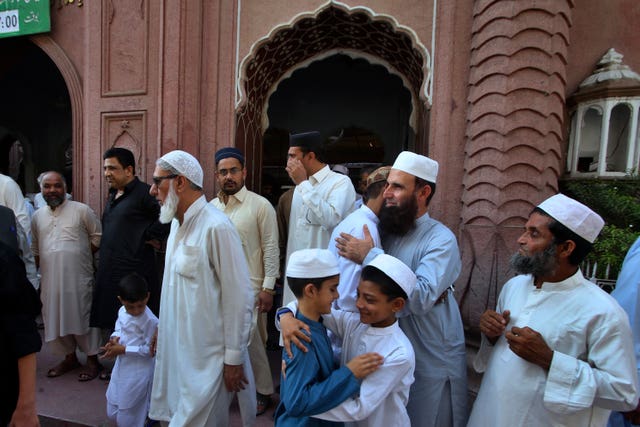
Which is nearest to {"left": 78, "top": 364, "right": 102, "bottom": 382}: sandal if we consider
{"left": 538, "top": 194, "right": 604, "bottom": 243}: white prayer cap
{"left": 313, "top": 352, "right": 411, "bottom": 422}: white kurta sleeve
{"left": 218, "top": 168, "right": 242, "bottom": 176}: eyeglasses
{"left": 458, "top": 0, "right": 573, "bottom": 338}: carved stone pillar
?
{"left": 218, "top": 168, "right": 242, "bottom": 176}: eyeglasses

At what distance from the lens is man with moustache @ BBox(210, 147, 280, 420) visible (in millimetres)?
3010

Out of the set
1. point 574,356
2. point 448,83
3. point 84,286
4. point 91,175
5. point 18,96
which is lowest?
point 84,286

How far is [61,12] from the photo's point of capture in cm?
478

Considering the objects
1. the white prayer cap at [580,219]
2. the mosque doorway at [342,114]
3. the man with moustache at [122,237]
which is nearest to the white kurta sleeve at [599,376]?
the white prayer cap at [580,219]

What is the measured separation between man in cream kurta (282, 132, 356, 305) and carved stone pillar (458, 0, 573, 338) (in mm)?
1431

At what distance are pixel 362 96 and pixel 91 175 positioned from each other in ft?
17.7

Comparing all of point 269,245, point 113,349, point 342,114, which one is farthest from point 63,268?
point 342,114

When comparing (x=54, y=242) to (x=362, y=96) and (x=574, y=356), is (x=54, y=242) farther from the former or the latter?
(x=362, y=96)

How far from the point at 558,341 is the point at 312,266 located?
104cm

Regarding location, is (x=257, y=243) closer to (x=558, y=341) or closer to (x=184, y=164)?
(x=184, y=164)

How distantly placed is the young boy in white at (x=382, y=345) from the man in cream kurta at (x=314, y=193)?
1.08 metres

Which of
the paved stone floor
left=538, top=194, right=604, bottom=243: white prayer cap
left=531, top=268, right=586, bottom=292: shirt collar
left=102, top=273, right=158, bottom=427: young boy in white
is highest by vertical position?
left=538, top=194, right=604, bottom=243: white prayer cap

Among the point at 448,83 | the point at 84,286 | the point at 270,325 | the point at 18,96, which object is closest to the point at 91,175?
the point at 84,286

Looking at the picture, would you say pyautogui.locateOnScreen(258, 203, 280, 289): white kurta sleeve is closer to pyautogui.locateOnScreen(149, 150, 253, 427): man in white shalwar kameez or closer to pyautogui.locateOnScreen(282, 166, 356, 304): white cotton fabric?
pyautogui.locateOnScreen(282, 166, 356, 304): white cotton fabric
